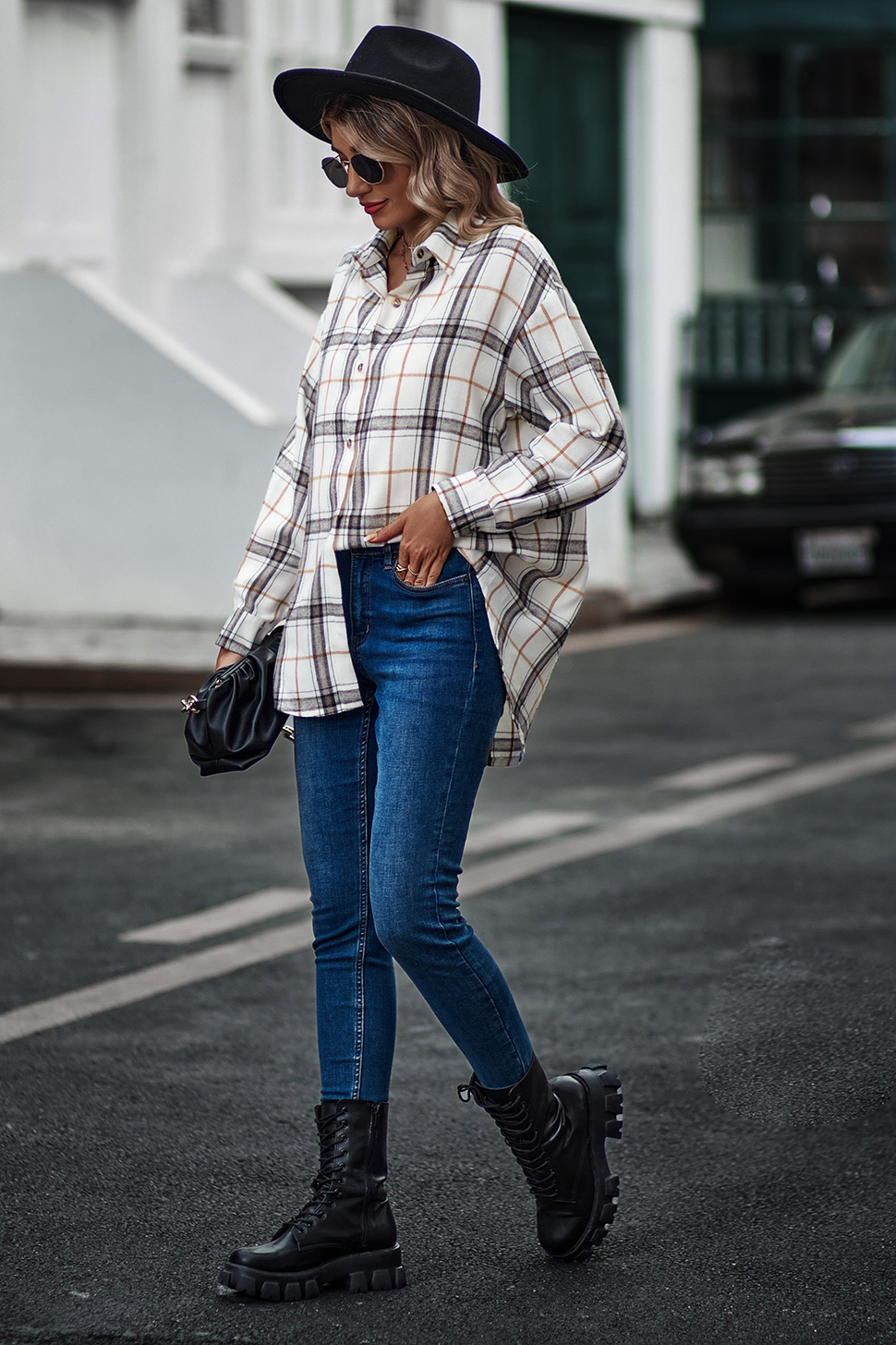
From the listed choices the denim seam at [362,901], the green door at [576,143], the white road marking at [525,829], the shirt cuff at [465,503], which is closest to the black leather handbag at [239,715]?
the denim seam at [362,901]

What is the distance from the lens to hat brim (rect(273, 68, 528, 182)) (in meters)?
3.52

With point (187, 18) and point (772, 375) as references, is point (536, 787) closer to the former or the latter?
point (187, 18)

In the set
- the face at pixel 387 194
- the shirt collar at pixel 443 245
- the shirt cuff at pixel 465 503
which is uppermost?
the face at pixel 387 194

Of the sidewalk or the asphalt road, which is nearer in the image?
the asphalt road

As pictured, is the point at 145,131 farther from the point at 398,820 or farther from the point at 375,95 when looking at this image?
the point at 398,820

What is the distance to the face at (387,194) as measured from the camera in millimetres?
3605

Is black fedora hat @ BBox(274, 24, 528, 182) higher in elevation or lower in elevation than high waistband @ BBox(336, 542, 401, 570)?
higher

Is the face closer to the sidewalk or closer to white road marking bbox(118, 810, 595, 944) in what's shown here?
white road marking bbox(118, 810, 595, 944)

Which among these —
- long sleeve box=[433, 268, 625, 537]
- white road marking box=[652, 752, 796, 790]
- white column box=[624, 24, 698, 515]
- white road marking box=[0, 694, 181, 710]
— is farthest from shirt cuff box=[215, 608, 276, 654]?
white column box=[624, 24, 698, 515]

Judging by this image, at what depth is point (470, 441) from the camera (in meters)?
3.58

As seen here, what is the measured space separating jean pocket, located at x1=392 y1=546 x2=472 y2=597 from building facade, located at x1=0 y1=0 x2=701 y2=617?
9395 mm

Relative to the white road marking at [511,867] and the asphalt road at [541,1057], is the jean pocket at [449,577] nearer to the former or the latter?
the asphalt road at [541,1057]

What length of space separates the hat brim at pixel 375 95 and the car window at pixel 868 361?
38.3ft

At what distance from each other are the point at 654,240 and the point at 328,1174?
57.9 feet
